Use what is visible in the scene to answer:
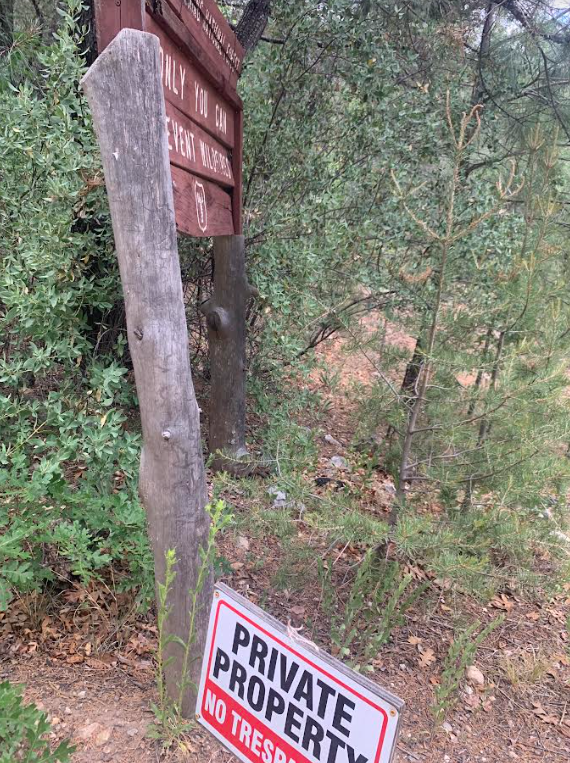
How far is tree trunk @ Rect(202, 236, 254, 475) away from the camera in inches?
149

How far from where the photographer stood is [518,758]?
2.71 meters

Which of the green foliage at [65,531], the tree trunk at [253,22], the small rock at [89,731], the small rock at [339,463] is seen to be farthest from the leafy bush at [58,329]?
the small rock at [339,463]

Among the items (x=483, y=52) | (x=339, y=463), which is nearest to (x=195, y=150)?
(x=339, y=463)

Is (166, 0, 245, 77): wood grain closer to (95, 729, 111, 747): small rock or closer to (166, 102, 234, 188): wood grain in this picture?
(166, 102, 234, 188): wood grain

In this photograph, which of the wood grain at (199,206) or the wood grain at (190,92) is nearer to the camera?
the wood grain at (190,92)

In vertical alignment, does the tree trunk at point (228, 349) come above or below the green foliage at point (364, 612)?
above

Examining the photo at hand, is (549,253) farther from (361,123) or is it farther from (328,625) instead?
(328,625)

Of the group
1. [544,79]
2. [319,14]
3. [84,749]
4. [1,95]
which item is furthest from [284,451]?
[544,79]

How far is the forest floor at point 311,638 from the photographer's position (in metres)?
2.34

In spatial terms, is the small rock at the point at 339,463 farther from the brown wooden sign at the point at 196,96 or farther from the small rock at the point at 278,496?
the brown wooden sign at the point at 196,96

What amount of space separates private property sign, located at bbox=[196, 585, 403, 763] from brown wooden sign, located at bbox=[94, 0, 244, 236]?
144cm

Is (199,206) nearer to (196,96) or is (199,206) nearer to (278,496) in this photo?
(196,96)

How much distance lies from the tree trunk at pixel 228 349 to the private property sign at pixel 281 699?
2219 millimetres

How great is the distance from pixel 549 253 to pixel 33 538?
124 inches
